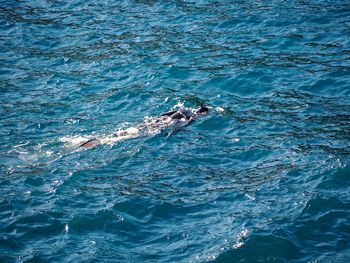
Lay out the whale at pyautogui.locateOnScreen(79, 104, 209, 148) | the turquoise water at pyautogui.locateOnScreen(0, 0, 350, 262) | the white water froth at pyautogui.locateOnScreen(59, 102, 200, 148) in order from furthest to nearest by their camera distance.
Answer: the whale at pyautogui.locateOnScreen(79, 104, 209, 148), the white water froth at pyautogui.locateOnScreen(59, 102, 200, 148), the turquoise water at pyautogui.locateOnScreen(0, 0, 350, 262)

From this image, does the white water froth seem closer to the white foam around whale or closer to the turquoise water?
the white foam around whale

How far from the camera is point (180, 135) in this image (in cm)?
1484

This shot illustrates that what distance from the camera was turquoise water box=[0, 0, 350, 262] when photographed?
10641 millimetres

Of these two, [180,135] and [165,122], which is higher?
[165,122]

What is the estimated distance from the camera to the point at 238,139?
14.3m

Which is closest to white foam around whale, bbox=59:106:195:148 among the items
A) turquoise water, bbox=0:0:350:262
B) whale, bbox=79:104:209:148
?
whale, bbox=79:104:209:148

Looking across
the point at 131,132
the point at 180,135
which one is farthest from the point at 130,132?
the point at 180,135

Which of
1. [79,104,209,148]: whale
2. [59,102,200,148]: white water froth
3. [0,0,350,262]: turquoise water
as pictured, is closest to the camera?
[0,0,350,262]: turquoise water

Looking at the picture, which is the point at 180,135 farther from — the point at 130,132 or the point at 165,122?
the point at 130,132

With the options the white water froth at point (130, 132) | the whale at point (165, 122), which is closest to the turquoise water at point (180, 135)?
the white water froth at point (130, 132)

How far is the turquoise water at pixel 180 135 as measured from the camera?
10.6 metres

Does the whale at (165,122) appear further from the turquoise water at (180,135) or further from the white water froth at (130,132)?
the turquoise water at (180,135)

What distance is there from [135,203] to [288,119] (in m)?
5.56

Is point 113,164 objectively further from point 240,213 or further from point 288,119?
point 288,119
